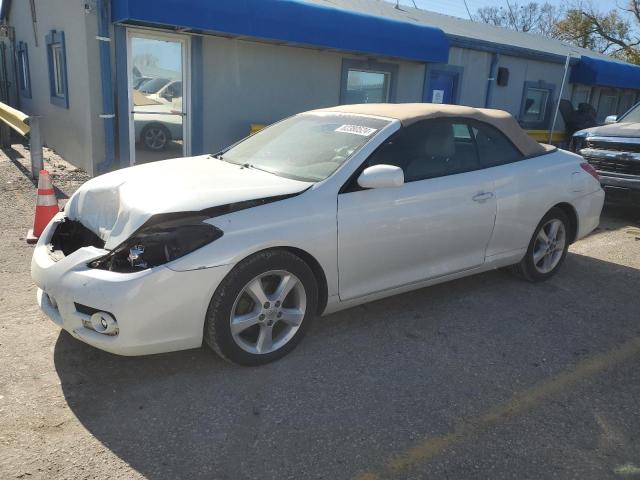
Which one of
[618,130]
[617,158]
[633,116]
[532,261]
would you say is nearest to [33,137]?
[532,261]

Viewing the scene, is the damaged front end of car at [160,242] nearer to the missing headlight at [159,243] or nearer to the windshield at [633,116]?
the missing headlight at [159,243]

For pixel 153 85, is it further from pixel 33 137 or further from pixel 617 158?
pixel 617 158

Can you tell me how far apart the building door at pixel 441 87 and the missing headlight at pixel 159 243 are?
10387 mm

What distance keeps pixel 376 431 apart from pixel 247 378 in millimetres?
839

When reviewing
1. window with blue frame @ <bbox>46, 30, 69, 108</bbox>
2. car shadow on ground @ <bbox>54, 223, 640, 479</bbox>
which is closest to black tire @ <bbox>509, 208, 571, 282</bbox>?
car shadow on ground @ <bbox>54, 223, 640, 479</bbox>

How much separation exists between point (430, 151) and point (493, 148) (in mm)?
752

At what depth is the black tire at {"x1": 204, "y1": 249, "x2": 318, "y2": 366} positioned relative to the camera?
3016 mm

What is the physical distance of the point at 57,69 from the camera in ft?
34.9

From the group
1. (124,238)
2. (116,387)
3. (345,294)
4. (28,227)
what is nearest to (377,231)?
(345,294)

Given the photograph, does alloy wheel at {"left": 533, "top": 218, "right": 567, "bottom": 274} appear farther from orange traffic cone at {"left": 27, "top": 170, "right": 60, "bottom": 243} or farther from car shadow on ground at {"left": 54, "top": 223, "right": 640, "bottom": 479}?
orange traffic cone at {"left": 27, "top": 170, "right": 60, "bottom": 243}

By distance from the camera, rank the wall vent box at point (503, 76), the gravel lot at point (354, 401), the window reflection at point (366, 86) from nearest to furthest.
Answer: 1. the gravel lot at point (354, 401)
2. the window reflection at point (366, 86)
3. the wall vent box at point (503, 76)

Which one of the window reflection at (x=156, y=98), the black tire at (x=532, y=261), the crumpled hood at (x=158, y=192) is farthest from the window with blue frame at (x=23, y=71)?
the black tire at (x=532, y=261)

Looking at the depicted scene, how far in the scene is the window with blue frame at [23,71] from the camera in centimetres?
1330

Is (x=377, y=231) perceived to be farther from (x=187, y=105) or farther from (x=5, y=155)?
(x=5, y=155)
